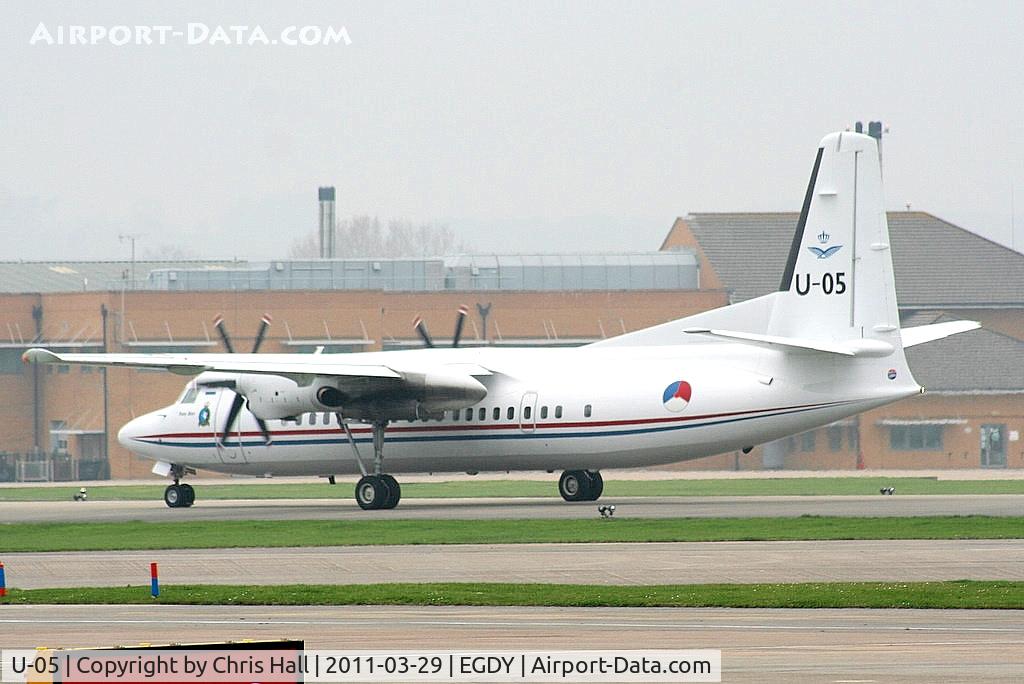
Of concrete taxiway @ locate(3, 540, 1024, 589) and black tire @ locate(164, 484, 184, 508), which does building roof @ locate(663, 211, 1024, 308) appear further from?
concrete taxiway @ locate(3, 540, 1024, 589)

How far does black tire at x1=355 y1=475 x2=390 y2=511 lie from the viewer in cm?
3881

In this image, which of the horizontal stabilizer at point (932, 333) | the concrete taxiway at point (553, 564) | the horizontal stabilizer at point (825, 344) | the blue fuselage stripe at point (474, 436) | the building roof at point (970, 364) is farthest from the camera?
the building roof at point (970, 364)

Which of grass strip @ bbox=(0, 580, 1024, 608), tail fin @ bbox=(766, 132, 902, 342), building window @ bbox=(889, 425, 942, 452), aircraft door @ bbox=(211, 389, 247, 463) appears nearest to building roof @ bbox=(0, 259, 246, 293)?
building window @ bbox=(889, 425, 942, 452)

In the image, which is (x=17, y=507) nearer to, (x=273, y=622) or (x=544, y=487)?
(x=544, y=487)

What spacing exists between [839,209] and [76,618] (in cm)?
2107

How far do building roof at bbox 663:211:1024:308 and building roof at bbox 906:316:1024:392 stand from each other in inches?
185

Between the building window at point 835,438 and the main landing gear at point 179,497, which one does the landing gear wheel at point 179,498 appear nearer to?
the main landing gear at point 179,497

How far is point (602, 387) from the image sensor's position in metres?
37.2

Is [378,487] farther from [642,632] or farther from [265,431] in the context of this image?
[642,632]

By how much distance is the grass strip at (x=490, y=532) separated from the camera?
95.8ft

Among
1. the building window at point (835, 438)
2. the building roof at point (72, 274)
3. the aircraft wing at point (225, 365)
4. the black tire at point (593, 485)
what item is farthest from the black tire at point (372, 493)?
the building roof at point (72, 274)

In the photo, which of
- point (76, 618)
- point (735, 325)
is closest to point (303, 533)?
point (735, 325)

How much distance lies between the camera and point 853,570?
76.3ft

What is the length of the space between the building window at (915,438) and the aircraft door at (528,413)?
40077mm
